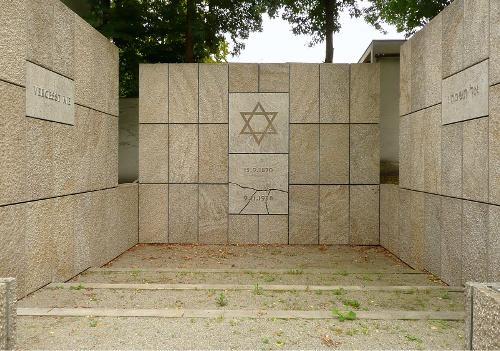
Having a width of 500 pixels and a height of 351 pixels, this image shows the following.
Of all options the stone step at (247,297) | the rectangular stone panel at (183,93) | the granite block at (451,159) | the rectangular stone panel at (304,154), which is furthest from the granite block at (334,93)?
the stone step at (247,297)

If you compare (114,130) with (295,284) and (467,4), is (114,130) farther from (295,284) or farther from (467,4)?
(467,4)

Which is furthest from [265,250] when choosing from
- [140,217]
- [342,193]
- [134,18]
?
[134,18]

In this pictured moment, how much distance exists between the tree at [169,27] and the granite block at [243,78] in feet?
17.8

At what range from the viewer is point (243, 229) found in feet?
31.9

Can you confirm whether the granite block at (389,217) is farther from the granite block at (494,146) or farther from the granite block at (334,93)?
the granite block at (494,146)

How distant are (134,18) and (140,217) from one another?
792 cm

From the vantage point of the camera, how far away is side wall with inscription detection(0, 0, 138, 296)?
509 cm

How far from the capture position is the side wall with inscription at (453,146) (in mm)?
5188

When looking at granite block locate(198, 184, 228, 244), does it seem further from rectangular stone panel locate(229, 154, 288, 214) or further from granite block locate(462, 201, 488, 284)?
granite block locate(462, 201, 488, 284)

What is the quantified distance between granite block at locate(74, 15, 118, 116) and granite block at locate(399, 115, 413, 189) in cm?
552

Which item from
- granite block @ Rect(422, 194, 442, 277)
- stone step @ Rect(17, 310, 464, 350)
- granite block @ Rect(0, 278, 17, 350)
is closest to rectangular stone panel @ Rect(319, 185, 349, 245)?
granite block @ Rect(422, 194, 442, 277)

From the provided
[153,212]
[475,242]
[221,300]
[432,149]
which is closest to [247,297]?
[221,300]

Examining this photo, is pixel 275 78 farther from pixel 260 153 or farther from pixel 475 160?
pixel 475 160

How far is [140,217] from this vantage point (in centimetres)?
980
